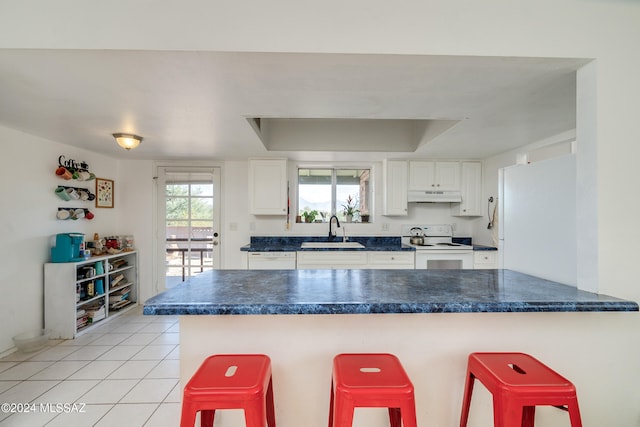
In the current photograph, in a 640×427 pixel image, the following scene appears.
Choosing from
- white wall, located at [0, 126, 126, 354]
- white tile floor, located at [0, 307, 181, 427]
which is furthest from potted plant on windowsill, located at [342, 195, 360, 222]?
white wall, located at [0, 126, 126, 354]

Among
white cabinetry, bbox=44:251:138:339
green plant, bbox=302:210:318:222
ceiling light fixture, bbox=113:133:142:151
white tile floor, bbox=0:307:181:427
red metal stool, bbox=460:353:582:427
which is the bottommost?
white tile floor, bbox=0:307:181:427

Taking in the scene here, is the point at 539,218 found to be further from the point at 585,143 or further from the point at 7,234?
the point at 7,234

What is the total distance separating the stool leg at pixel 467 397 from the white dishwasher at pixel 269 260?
2.36 m

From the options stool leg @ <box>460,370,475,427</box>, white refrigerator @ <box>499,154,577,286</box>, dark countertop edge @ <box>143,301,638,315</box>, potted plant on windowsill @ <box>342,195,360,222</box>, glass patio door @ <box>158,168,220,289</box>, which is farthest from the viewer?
potted plant on windowsill @ <box>342,195,360,222</box>

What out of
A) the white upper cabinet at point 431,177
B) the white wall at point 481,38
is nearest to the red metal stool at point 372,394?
the white wall at point 481,38

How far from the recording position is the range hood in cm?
366

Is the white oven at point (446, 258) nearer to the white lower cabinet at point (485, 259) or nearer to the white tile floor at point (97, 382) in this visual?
the white lower cabinet at point (485, 259)

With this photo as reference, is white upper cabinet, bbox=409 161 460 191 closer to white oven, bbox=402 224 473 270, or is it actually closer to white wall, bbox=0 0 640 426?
white oven, bbox=402 224 473 270

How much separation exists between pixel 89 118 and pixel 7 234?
1420 millimetres

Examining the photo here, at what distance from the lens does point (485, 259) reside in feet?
11.2

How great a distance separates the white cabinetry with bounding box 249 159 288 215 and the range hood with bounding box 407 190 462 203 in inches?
68.3

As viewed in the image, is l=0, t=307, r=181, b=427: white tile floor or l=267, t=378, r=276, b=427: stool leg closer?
l=267, t=378, r=276, b=427: stool leg

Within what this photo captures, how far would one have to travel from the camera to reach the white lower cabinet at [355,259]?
3320 mm

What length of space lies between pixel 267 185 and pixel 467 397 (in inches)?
117
